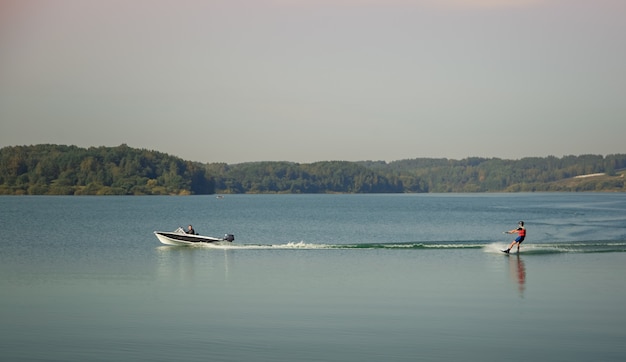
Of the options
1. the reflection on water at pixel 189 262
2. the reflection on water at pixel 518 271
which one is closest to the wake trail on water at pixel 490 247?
the reflection on water at pixel 189 262

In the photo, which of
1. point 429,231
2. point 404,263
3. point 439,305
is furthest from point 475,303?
point 429,231

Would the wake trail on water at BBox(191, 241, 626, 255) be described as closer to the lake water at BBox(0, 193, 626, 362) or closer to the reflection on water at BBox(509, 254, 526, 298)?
the lake water at BBox(0, 193, 626, 362)

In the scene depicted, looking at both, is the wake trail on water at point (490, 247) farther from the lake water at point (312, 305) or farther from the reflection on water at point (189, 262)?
the reflection on water at point (189, 262)

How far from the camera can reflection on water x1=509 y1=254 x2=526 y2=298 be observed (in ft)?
97.1

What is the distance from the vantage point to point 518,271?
35.4 metres

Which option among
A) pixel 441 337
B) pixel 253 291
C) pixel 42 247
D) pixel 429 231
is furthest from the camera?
pixel 429 231

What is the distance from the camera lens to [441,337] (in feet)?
63.1

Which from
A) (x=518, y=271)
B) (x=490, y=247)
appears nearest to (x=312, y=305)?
(x=518, y=271)

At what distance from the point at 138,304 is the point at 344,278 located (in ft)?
33.7

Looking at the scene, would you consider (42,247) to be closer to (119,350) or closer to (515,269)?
(515,269)

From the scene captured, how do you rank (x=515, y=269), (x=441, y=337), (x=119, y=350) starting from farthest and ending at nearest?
1. (x=515, y=269)
2. (x=441, y=337)
3. (x=119, y=350)

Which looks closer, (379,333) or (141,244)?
(379,333)

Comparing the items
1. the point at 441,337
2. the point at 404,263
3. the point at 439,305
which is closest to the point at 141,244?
the point at 404,263

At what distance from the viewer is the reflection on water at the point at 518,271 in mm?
29608
